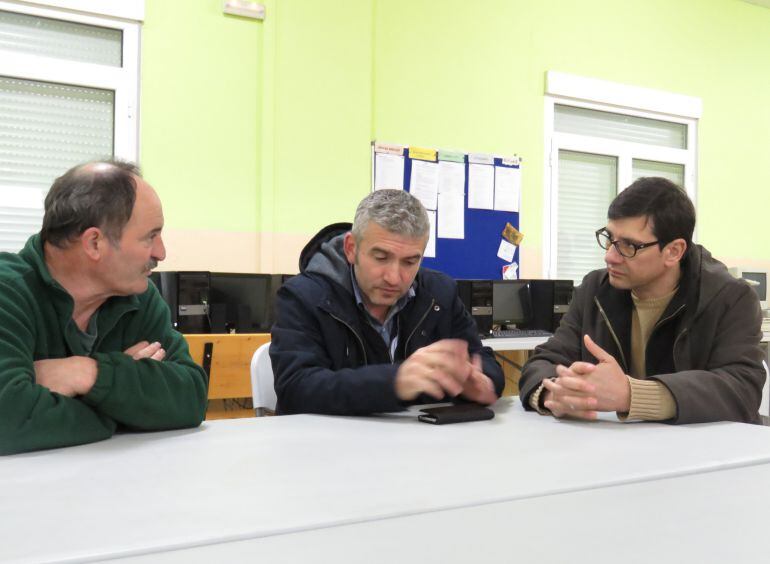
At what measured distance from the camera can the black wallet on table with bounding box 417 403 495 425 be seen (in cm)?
140

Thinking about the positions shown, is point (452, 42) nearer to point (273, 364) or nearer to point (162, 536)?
point (273, 364)

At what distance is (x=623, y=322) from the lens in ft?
6.22

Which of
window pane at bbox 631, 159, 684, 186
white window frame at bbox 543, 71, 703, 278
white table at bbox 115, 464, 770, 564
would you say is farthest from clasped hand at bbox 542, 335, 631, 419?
window pane at bbox 631, 159, 684, 186

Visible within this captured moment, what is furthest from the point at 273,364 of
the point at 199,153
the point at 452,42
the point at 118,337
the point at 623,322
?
the point at 452,42

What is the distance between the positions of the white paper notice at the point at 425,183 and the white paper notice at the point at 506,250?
594 mm

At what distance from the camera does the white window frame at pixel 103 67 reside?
3684 mm

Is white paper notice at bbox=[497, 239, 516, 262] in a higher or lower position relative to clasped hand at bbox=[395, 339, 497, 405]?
higher

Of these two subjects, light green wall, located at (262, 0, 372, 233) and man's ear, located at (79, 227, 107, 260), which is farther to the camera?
light green wall, located at (262, 0, 372, 233)

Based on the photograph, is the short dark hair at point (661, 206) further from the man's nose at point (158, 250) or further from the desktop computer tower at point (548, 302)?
the desktop computer tower at point (548, 302)

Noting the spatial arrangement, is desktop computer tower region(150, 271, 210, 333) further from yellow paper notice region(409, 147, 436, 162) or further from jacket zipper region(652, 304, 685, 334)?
jacket zipper region(652, 304, 685, 334)

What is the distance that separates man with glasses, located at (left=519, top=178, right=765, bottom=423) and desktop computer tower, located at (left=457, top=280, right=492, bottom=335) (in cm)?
186

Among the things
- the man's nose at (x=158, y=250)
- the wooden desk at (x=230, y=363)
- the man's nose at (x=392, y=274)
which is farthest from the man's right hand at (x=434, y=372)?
the wooden desk at (x=230, y=363)

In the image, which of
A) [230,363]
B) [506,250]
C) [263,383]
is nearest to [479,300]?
[506,250]

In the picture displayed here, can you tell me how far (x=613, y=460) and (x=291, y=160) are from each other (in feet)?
11.4
